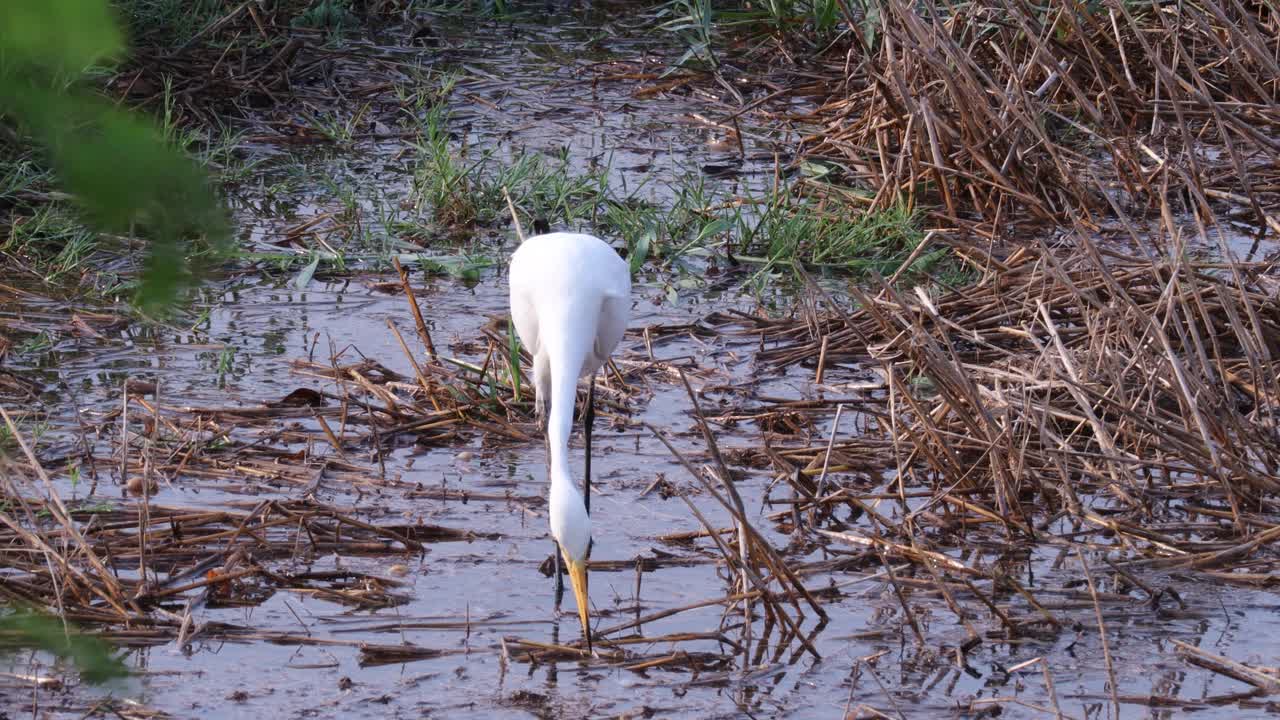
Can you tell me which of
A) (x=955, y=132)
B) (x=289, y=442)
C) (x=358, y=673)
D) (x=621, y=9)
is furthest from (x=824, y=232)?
(x=621, y=9)

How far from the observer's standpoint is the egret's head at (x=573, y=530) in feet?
10.0

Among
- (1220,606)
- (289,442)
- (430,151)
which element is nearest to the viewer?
(1220,606)

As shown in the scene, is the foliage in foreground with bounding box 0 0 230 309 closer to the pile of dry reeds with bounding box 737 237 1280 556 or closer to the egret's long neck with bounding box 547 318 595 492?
the egret's long neck with bounding box 547 318 595 492

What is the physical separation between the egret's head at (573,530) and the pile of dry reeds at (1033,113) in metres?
2.56

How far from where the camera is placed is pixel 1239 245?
19.6 ft

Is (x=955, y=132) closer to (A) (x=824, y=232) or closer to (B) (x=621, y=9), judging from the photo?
(A) (x=824, y=232)

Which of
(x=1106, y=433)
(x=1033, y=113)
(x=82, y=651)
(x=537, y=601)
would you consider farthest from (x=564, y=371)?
(x=82, y=651)

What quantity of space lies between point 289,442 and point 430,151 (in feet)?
7.76

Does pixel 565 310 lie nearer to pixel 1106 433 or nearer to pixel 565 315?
pixel 565 315

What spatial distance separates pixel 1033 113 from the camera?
508 cm

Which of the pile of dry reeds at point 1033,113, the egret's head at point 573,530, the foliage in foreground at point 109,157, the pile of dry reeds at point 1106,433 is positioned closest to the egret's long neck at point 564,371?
the egret's head at point 573,530

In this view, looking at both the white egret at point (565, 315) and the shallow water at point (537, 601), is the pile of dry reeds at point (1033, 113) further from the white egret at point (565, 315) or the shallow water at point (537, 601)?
the white egret at point (565, 315)

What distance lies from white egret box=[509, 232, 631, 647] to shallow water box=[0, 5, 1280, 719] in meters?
0.22

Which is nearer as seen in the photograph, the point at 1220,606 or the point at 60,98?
the point at 60,98
